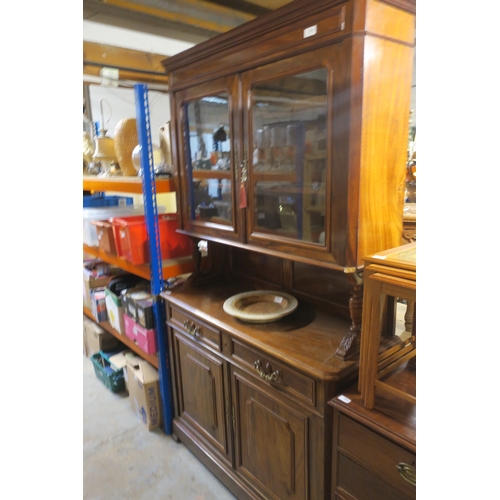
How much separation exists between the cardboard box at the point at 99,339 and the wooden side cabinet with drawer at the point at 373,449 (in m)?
1.93

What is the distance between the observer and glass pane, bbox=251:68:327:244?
1088 mm

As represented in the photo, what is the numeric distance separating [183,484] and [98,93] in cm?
310

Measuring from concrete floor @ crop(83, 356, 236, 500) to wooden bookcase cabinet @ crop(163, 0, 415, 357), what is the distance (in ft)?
3.41

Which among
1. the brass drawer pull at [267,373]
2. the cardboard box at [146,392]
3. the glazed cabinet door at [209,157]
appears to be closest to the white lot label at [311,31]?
the glazed cabinet door at [209,157]

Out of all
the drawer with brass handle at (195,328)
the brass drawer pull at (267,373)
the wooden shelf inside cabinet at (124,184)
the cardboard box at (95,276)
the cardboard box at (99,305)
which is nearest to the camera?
the brass drawer pull at (267,373)

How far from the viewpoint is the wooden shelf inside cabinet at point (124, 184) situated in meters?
1.72

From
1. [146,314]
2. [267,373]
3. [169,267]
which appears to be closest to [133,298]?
[146,314]

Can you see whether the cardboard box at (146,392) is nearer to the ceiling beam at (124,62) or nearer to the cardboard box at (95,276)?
the cardboard box at (95,276)

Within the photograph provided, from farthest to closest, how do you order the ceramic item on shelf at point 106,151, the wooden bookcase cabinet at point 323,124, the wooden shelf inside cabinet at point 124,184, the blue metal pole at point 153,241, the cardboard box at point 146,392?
the ceramic item on shelf at point 106,151 < the cardboard box at point 146,392 < the wooden shelf inside cabinet at point 124,184 < the blue metal pole at point 153,241 < the wooden bookcase cabinet at point 323,124

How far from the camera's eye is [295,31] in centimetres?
104

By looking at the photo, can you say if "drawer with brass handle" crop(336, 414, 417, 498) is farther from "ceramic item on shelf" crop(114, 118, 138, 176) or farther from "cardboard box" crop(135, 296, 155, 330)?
"ceramic item on shelf" crop(114, 118, 138, 176)

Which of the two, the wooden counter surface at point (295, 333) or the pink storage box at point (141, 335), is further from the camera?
the pink storage box at point (141, 335)

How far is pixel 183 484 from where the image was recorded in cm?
164
